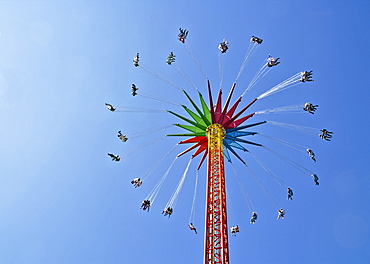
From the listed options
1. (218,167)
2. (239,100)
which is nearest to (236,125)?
(239,100)

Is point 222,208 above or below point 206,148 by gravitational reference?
below

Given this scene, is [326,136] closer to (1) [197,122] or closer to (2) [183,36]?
(1) [197,122]

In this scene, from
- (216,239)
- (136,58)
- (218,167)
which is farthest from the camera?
(136,58)

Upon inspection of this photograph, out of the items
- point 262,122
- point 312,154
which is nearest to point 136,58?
point 262,122

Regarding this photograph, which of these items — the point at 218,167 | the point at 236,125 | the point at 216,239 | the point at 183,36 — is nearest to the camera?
the point at 216,239

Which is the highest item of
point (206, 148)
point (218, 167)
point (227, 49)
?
point (227, 49)

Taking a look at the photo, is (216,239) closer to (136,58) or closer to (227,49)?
(227,49)

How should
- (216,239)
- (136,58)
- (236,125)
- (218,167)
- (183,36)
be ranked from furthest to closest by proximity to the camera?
(136,58)
(183,36)
(236,125)
(218,167)
(216,239)

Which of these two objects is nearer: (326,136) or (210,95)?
(210,95)

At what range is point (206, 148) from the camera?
26984mm

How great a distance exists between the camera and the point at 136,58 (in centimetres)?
3039

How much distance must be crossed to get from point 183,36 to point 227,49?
3.55m

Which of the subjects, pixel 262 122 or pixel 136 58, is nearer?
pixel 262 122

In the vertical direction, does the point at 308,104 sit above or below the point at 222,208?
above
